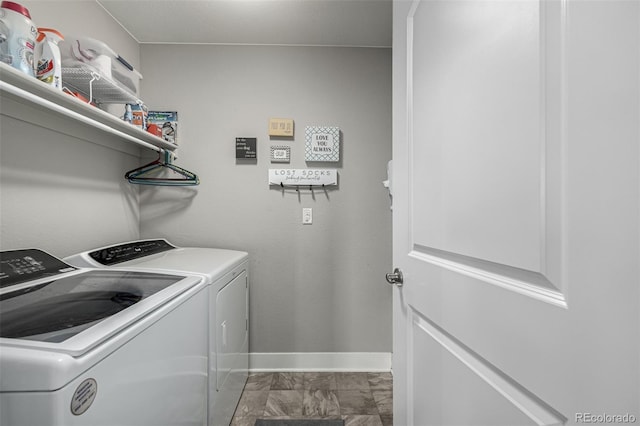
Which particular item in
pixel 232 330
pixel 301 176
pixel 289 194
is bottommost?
pixel 232 330

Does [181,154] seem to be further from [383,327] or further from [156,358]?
[383,327]

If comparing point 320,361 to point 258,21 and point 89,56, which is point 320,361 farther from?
point 258,21

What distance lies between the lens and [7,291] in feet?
2.93

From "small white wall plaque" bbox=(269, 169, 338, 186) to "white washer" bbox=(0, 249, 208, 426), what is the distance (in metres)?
1.06

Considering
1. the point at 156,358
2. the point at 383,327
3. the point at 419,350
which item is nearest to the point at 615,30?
the point at 419,350

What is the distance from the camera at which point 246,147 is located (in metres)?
2.07

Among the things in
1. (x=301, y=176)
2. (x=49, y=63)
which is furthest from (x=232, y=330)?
(x=49, y=63)

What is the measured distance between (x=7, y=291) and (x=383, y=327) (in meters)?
2.06

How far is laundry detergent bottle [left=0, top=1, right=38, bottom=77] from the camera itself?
0.94m

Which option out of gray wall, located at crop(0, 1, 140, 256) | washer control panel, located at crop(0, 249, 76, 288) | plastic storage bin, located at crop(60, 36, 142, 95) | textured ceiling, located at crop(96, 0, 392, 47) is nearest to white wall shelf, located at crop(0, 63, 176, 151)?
gray wall, located at crop(0, 1, 140, 256)

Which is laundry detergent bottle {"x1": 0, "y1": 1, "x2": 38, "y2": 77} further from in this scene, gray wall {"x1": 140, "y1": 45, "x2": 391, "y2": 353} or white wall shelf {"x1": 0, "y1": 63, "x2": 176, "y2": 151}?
gray wall {"x1": 140, "y1": 45, "x2": 391, "y2": 353}

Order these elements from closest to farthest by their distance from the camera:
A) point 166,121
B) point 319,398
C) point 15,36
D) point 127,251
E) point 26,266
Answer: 1. point 15,36
2. point 26,266
3. point 127,251
4. point 319,398
5. point 166,121

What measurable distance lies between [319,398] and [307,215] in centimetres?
125

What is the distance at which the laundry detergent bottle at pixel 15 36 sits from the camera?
3.07 ft
